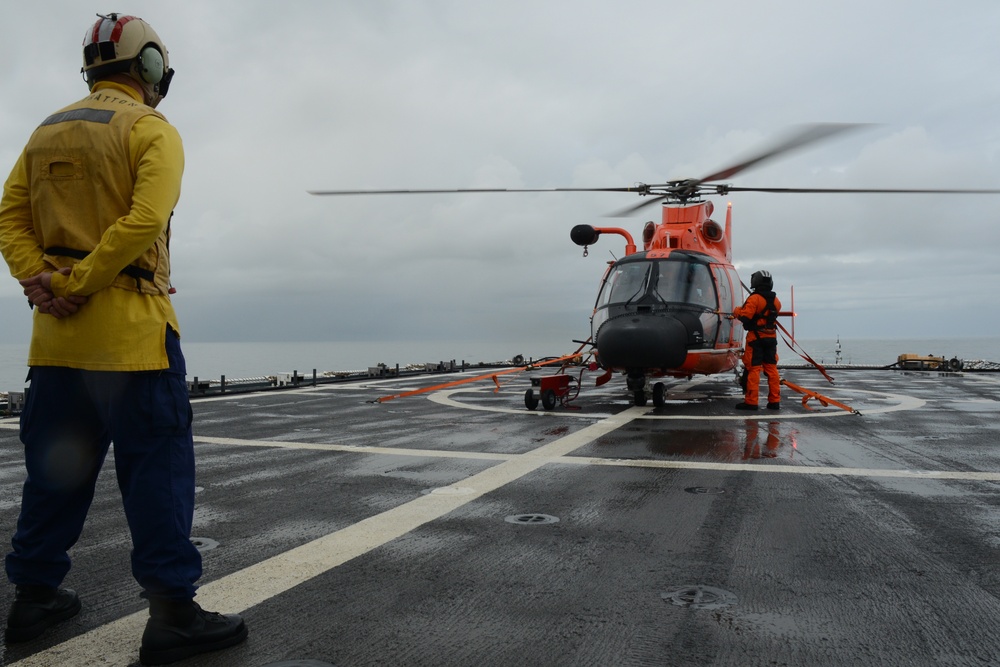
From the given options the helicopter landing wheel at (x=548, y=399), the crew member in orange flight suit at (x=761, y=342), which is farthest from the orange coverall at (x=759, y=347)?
the helicopter landing wheel at (x=548, y=399)

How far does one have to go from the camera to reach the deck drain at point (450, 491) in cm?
520

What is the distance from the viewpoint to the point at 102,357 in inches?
105

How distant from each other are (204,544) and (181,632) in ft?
4.73

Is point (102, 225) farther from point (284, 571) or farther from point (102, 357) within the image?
point (284, 571)

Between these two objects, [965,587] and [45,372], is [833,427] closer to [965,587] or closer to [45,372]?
[965,587]

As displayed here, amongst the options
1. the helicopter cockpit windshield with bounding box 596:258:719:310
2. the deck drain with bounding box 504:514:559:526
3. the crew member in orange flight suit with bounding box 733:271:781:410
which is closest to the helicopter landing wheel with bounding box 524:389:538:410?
the helicopter cockpit windshield with bounding box 596:258:719:310

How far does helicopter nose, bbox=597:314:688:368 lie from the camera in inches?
438

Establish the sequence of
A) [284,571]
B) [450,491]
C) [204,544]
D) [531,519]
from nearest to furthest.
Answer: [284,571] < [204,544] < [531,519] < [450,491]

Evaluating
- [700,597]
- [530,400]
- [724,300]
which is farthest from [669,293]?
[700,597]

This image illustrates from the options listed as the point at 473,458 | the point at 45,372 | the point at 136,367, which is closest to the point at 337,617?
the point at 136,367

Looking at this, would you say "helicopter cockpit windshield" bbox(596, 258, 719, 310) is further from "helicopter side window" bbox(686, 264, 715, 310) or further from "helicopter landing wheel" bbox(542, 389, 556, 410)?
"helicopter landing wheel" bbox(542, 389, 556, 410)

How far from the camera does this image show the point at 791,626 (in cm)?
281

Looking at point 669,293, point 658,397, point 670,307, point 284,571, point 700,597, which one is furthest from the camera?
point 669,293

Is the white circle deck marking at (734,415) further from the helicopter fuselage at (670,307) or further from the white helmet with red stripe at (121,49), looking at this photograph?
the white helmet with red stripe at (121,49)
